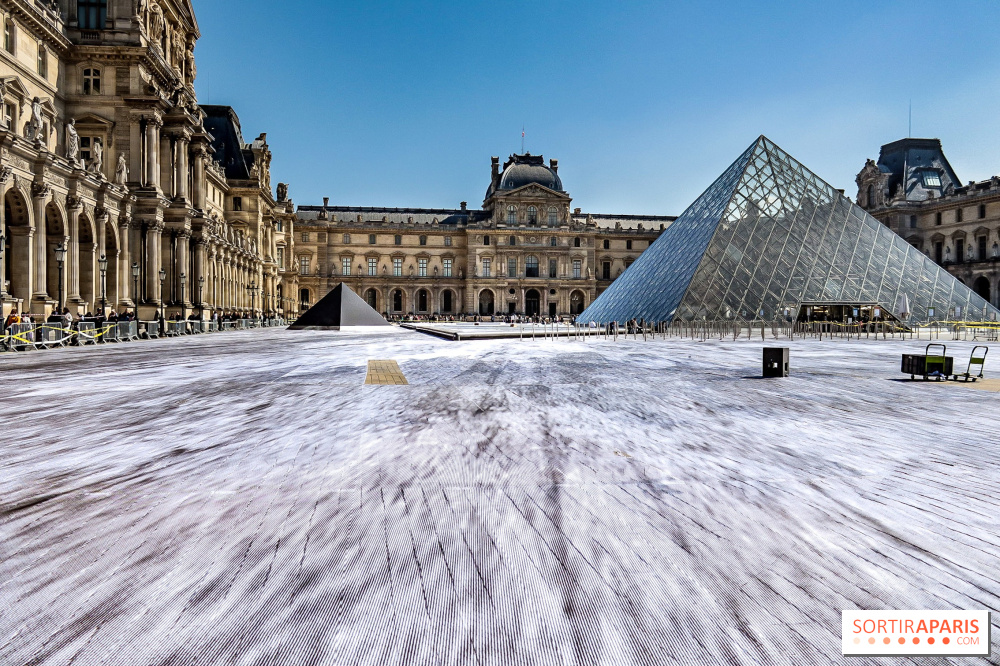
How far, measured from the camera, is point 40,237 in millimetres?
22016

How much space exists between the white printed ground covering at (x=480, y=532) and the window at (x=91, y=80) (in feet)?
99.1

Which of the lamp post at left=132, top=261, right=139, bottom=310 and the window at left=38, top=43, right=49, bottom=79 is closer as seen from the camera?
the window at left=38, top=43, right=49, bottom=79

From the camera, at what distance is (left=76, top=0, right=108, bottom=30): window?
29.7 metres

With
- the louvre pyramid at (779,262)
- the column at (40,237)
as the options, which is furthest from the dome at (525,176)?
the column at (40,237)

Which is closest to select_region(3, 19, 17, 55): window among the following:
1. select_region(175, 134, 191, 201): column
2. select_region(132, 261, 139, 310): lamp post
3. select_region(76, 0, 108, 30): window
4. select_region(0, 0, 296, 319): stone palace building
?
select_region(0, 0, 296, 319): stone palace building

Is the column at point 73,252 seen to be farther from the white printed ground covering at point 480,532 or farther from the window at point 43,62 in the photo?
the white printed ground covering at point 480,532

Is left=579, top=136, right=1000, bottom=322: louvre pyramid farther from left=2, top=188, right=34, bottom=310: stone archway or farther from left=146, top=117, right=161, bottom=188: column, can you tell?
left=2, top=188, right=34, bottom=310: stone archway

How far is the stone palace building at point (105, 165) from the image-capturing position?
Answer: 21453 mm

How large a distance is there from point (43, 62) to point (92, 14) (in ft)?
16.8

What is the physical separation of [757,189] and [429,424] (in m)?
36.5

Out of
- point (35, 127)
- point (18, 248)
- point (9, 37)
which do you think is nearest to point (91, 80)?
point (9, 37)

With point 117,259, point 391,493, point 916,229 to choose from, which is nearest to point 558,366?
point 391,493

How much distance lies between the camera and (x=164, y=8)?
36000 mm

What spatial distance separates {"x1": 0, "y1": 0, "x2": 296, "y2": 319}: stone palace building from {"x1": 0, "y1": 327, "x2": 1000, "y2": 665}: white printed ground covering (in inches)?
762
